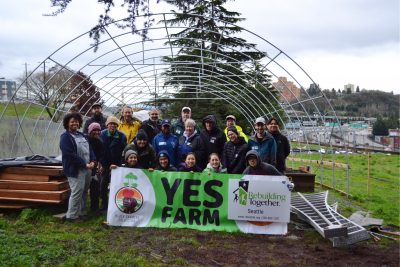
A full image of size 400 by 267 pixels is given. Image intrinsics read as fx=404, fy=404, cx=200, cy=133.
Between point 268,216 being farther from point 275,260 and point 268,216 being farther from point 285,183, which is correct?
point 275,260

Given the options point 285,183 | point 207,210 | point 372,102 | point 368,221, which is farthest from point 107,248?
point 372,102

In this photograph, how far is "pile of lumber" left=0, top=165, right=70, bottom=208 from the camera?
7.17 metres

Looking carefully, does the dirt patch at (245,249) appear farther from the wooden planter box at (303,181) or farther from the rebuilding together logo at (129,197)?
the wooden planter box at (303,181)

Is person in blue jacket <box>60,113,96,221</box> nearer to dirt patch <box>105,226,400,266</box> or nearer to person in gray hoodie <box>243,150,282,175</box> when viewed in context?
dirt patch <box>105,226,400,266</box>

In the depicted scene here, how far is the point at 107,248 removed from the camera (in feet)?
17.7

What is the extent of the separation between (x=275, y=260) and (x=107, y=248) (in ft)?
7.28

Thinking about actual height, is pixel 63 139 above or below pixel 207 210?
above

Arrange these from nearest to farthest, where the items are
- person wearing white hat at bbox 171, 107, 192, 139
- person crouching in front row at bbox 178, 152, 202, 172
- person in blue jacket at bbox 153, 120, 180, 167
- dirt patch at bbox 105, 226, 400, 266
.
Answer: dirt patch at bbox 105, 226, 400, 266
person crouching in front row at bbox 178, 152, 202, 172
person in blue jacket at bbox 153, 120, 180, 167
person wearing white hat at bbox 171, 107, 192, 139

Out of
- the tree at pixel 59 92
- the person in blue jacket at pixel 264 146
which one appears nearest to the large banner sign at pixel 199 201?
the person in blue jacket at pixel 264 146

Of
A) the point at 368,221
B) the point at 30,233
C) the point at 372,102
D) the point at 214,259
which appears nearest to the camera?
the point at 214,259

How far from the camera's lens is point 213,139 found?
768 cm

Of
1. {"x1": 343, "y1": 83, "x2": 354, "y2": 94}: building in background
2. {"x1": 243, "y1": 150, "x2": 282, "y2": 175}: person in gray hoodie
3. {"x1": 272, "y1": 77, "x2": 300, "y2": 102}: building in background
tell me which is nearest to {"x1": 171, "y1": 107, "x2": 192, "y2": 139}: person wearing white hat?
{"x1": 243, "y1": 150, "x2": 282, "y2": 175}: person in gray hoodie

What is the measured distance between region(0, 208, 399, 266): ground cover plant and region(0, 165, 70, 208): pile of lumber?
0.44m

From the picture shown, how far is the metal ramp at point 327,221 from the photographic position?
5.84 m
